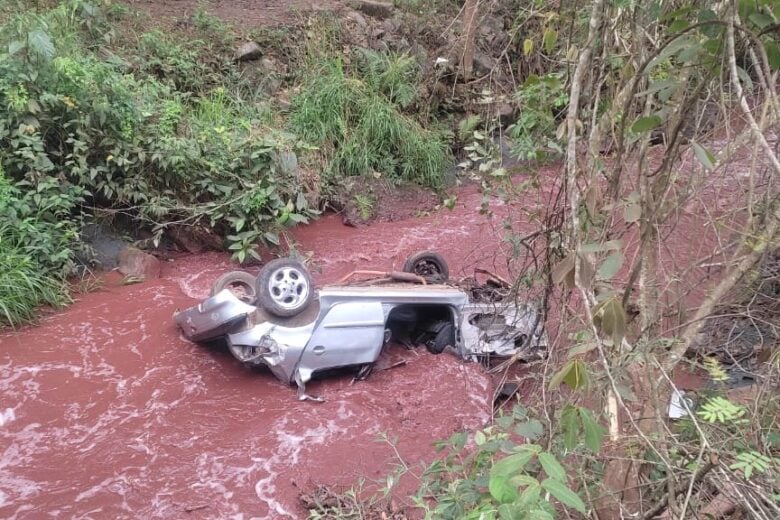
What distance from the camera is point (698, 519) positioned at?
189cm

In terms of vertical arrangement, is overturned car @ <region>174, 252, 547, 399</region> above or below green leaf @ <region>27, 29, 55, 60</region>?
below

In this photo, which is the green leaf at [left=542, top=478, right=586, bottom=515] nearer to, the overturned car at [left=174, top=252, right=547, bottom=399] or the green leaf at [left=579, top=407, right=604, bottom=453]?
the green leaf at [left=579, top=407, right=604, bottom=453]

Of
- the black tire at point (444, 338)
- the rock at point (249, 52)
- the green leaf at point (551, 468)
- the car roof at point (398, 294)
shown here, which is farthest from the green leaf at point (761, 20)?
the rock at point (249, 52)

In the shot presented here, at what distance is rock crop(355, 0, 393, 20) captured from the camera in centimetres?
1130

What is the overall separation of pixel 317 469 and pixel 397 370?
56.0 inches

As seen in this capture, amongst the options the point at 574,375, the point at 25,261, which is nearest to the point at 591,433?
the point at 574,375

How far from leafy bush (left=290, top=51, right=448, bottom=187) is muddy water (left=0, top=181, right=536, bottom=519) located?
3724 mm

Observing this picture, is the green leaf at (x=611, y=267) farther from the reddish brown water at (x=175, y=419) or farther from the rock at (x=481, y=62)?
the rock at (x=481, y=62)

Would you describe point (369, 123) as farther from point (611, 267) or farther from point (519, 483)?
point (519, 483)

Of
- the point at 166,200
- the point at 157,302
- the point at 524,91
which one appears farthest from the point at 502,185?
the point at 166,200

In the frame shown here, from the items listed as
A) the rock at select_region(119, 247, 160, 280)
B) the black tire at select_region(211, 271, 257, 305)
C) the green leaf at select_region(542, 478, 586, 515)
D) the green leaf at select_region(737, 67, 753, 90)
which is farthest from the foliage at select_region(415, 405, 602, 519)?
the rock at select_region(119, 247, 160, 280)

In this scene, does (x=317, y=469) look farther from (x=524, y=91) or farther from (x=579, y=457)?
(x=524, y=91)

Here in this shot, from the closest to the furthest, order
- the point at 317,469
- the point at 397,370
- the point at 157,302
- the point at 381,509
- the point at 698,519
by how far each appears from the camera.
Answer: the point at 698,519 < the point at 381,509 < the point at 317,469 < the point at 397,370 < the point at 157,302

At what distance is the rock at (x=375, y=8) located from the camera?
37.1ft
